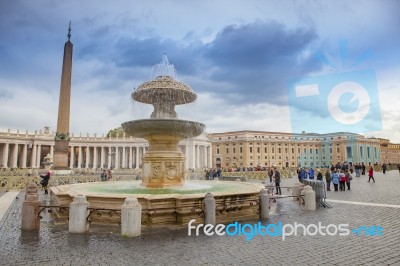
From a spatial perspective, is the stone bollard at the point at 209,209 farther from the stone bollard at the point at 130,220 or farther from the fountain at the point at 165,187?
the stone bollard at the point at 130,220

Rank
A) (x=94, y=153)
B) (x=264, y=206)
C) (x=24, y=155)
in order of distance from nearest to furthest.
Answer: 1. (x=264, y=206)
2. (x=24, y=155)
3. (x=94, y=153)

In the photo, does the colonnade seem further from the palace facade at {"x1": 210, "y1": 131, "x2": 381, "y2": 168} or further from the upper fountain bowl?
the upper fountain bowl

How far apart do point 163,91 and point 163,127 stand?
6.97 feet

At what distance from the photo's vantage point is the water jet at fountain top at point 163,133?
13617 mm

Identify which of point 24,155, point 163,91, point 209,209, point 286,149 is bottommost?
point 209,209

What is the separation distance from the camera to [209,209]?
9.04 metres

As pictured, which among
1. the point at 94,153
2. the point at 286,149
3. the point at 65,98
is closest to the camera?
the point at 65,98

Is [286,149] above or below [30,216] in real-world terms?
above

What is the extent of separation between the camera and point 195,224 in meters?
9.20

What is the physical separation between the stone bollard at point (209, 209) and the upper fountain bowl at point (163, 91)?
698 centimetres

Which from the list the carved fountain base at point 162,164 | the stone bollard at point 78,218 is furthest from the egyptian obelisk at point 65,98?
the stone bollard at point 78,218

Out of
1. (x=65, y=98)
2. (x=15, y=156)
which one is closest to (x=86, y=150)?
(x=15, y=156)

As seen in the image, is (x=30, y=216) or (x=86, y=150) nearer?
(x=30, y=216)

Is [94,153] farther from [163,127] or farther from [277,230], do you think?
[277,230]
